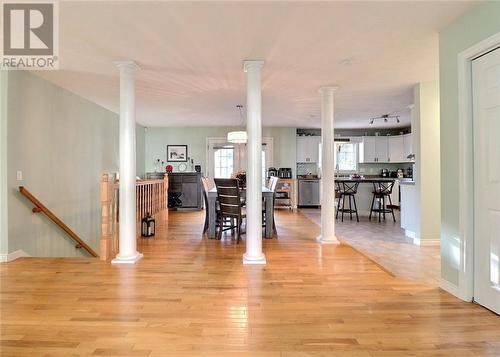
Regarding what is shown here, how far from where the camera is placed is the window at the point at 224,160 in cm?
860

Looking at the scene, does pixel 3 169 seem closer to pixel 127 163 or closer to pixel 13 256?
pixel 13 256

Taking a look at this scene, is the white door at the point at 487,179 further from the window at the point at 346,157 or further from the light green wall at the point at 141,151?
the light green wall at the point at 141,151

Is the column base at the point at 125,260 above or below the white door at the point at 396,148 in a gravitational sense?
below

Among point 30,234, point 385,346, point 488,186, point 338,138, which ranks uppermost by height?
point 338,138

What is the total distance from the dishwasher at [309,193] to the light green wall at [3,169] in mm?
6590

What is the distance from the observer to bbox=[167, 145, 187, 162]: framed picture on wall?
28.3ft

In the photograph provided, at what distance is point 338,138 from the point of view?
8938 mm

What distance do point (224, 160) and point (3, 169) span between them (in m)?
5.54

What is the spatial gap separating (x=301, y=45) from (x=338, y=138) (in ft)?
20.7

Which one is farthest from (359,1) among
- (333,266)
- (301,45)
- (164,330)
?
(164,330)

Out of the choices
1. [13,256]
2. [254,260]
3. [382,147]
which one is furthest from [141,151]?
[382,147]

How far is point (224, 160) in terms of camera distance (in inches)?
339

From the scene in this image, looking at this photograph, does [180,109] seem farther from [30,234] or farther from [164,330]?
[164,330]

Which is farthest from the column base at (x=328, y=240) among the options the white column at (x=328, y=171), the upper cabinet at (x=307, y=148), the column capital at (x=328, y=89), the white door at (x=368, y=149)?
the white door at (x=368, y=149)
